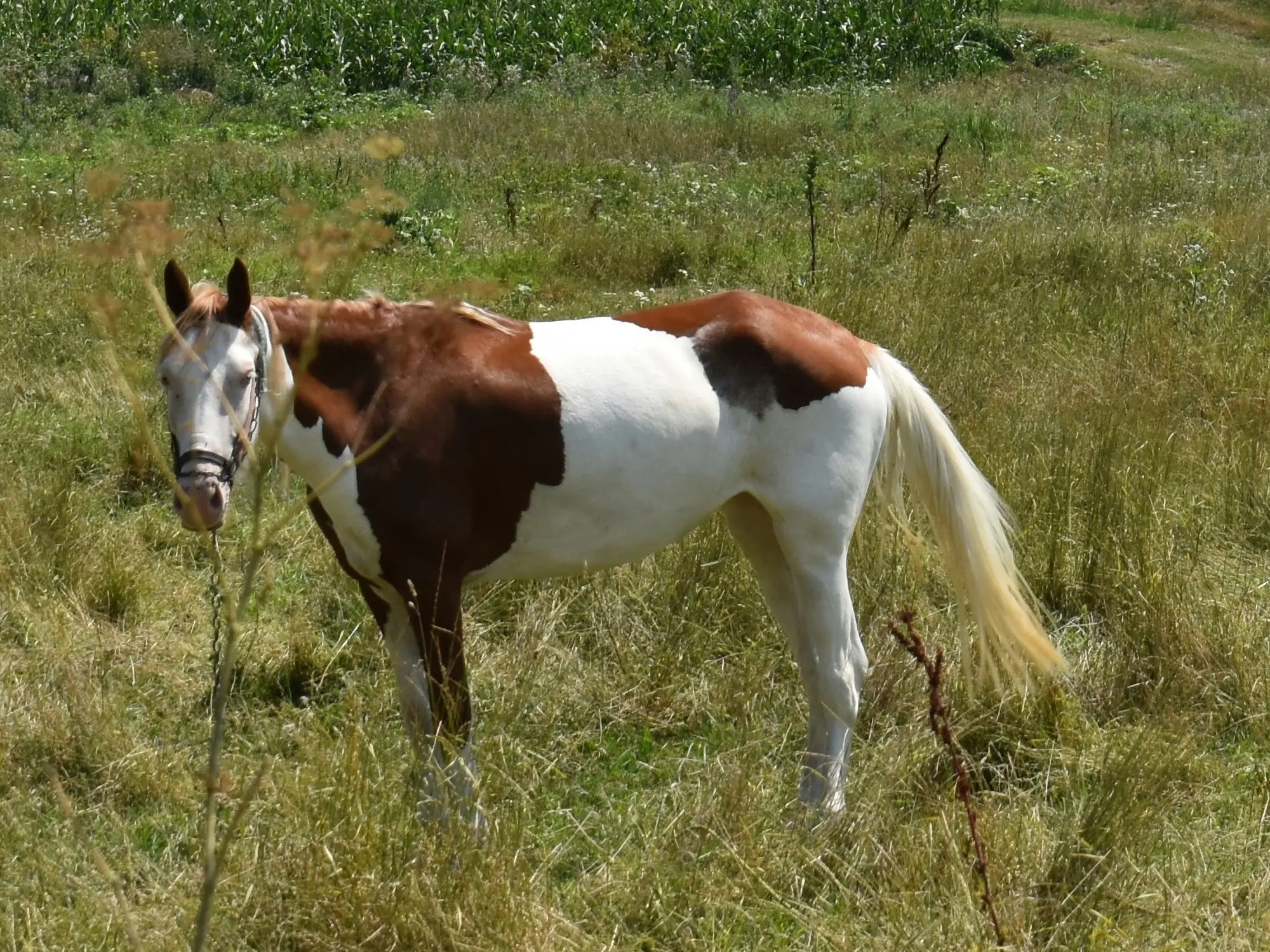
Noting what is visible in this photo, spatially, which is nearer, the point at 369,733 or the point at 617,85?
the point at 369,733

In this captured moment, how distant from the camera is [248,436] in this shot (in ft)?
9.42

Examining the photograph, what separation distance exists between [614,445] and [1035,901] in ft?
4.67

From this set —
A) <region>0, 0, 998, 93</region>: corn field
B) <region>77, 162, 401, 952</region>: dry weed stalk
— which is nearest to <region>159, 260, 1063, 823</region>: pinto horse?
<region>77, 162, 401, 952</region>: dry weed stalk

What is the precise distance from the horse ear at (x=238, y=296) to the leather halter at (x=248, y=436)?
6 cm

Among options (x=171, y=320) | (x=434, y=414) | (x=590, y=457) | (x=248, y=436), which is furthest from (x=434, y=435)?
(x=171, y=320)

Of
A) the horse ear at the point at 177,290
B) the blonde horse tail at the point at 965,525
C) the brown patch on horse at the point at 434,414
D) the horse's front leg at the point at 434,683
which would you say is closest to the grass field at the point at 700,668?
the horse's front leg at the point at 434,683

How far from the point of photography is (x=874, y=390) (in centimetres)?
365

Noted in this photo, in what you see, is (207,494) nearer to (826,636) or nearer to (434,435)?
(434,435)

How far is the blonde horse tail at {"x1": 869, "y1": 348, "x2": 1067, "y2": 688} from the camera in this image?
12.4 feet

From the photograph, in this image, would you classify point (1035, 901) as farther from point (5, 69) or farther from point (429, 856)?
point (5, 69)

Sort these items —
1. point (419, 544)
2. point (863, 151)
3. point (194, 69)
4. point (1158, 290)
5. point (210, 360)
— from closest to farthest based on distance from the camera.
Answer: point (210, 360)
point (419, 544)
point (1158, 290)
point (863, 151)
point (194, 69)

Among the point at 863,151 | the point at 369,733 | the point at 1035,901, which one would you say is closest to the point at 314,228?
the point at 369,733

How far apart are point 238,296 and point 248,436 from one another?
291 millimetres

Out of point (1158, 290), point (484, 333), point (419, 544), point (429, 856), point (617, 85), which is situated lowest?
point (617, 85)
